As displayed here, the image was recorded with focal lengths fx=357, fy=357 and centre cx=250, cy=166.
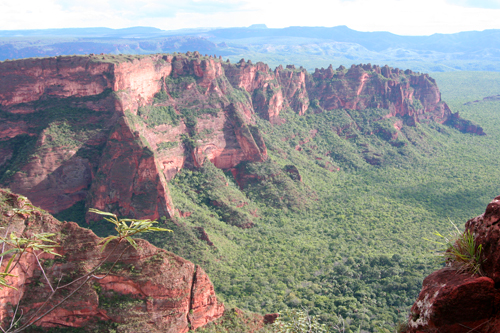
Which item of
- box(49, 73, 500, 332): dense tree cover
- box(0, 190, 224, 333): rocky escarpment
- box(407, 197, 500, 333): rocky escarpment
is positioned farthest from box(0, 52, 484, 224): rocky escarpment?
box(407, 197, 500, 333): rocky escarpment

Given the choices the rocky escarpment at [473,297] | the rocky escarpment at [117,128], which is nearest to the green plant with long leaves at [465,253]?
the rocky escarpment at [473,297]

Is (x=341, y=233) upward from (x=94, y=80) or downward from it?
downward

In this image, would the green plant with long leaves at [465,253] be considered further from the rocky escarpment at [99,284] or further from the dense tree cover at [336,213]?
the dense tree cover at [336,213]

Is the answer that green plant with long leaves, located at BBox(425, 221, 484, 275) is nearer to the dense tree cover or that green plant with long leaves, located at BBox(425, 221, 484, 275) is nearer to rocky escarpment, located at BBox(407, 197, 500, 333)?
rocky escarpment, located at BBox(407, 197, 500, 333)

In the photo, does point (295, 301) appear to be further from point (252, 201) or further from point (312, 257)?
point (252, 201)

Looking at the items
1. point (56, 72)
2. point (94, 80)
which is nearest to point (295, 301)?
point (94, 80)

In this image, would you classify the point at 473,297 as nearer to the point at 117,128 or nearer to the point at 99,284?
the point at 99,284
